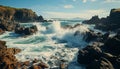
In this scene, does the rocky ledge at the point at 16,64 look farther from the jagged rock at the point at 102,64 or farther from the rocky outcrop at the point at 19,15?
the rocky outcrop at the point at 19,15

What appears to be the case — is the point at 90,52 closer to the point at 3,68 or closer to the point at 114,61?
the point at 114,61

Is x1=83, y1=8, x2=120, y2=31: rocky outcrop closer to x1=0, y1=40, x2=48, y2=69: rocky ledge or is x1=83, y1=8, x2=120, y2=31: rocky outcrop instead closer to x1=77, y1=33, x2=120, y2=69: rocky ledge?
x1=77, y1=33, x2=120, y2=69: rocky ledge

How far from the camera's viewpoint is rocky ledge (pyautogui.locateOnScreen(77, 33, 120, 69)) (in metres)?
20.0

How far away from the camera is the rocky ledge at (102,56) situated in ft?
65.6

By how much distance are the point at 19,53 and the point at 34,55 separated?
2.57m

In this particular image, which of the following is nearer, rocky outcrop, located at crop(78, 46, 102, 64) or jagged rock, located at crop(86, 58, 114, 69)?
jagged rock, located at crop(86, 58, 114, 69)

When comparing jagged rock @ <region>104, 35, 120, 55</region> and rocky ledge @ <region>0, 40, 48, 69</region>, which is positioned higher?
jagged rock @ <region>104, 35, 120, 55</region>

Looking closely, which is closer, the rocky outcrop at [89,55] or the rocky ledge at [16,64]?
the rocky ledge at [16,64]

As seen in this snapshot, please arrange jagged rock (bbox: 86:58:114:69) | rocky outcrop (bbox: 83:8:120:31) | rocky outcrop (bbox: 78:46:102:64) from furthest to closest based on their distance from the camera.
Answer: rocky outcrop (bbox: 83:8:120:31), rocky outcrop (bbox: 78:46:102:64), jagged rock (bbox: 86:58:114:69)

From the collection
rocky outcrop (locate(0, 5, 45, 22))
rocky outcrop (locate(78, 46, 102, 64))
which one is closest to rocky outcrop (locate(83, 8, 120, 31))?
rocky outcrop (locate(78, 46, 102, 64))

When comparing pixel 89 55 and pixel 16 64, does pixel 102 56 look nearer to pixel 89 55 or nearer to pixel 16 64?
pixel 89 55

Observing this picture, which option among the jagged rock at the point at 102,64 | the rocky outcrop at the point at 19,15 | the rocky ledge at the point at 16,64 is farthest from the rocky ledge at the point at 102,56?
the rocky outcrop at the point at 19,15

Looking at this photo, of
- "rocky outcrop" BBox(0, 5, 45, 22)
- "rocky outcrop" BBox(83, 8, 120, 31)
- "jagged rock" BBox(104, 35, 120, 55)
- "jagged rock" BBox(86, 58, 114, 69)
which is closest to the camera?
"jagged rock" BBox(86, 58, 114, 69)

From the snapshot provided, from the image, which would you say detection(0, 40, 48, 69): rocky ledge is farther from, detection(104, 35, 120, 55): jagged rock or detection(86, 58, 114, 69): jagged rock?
detection(104, 35, 120, 55): jagged rock
